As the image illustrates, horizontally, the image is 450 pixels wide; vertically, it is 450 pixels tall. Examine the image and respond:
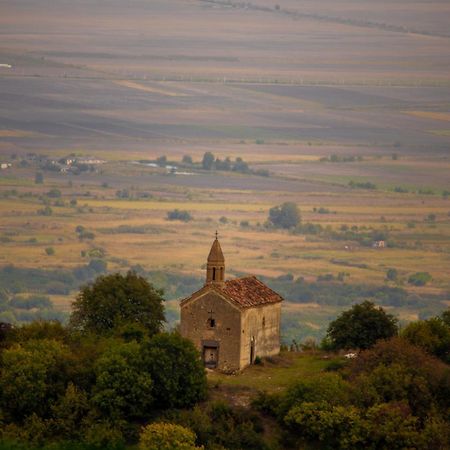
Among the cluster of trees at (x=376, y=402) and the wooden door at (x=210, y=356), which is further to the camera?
the wooden door at (x=210, y=356)

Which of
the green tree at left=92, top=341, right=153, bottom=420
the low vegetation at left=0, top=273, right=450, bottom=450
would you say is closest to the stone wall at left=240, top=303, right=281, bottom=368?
the low vegetation at left=0, top=273, right=450, bottom=450

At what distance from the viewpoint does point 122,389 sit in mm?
65688

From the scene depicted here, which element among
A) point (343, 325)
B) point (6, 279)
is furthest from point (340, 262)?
point (343, 325)

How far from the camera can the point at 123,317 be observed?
7275 centimetres

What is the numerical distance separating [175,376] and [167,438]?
3513mm

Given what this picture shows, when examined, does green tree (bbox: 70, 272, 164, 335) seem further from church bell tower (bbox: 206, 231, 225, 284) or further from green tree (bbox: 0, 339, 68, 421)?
green tree (bbox: 0, 339, 68, 421)

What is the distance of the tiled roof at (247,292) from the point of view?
70812mm

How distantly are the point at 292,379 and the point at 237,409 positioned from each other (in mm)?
3281

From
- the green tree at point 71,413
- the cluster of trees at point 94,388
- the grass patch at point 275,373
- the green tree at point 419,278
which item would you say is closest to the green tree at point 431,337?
the grass patch at point 275,373

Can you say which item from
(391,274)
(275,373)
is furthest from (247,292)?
(391,274)

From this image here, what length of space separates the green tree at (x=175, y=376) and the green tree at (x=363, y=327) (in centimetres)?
821

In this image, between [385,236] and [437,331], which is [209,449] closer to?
[437,331]

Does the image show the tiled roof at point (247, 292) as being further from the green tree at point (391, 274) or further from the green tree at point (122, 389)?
the green tree at point (391, 274)

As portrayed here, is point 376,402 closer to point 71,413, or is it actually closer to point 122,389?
point 122,389
